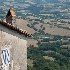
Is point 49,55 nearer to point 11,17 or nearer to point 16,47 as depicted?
→ point 11,17

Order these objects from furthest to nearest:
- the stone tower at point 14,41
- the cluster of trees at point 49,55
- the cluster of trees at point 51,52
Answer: the cluster of trees at point 51,52
the cluster of trees at point 49,55
the stone tower at point 14,41

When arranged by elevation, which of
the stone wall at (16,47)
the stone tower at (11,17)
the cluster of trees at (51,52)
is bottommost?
the cluster of trees at (51,52)

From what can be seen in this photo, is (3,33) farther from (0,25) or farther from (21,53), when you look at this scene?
(21,53)

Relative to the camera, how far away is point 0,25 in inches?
342

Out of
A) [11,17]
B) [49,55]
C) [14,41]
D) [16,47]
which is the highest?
[11,17]

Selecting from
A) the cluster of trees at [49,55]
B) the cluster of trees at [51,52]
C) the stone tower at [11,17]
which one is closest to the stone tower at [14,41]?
the stone tower at [11,17]

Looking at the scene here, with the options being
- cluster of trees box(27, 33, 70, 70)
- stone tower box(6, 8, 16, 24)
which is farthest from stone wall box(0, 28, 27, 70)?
cluster of trees box(27, 33, 70, 70)

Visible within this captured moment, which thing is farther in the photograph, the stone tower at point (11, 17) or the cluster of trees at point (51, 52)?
the cluster of trees at point (51, 52)

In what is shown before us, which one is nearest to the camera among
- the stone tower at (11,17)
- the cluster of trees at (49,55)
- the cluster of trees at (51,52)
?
the stone tower at (11,17)

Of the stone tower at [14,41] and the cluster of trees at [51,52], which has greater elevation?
the stone tower at [14,41]

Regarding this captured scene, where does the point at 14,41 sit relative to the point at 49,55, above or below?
above

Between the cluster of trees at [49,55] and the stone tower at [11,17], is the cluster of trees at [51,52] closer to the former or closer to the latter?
the cluster of trees at [49,55]

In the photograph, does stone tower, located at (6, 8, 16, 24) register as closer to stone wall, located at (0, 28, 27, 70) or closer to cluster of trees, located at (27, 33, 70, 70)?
stone wall, located at (0, 28, 27, 70)

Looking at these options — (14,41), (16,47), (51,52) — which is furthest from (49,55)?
(14,41)
